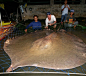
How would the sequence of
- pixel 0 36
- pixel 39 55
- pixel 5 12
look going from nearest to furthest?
pixel 39 55
pixel 0 36
pixel 5 12

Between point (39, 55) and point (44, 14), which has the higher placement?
point (44, 14)

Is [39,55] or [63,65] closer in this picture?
[63,65]

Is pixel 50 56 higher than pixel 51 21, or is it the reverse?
pixel 51 21

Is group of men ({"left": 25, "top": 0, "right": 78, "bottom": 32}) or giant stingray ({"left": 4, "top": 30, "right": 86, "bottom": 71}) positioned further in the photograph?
group of men ({"left": 25, "top": 0, "right": 78, "bottom": 32})

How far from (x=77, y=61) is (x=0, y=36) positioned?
3683 mm

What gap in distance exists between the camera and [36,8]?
10914 mm

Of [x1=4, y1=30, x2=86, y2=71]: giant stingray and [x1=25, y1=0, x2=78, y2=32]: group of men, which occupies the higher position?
[x1=25, y1=0, x2=78, y2=32]: group of men

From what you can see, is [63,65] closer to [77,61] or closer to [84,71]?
[77,61]

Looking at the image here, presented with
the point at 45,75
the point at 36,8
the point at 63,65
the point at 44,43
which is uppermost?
the point at 36,8

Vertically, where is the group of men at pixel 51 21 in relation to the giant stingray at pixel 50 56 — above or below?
above

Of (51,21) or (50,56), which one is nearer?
(50,56)

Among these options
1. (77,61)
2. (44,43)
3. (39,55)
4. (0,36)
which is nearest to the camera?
(77,61)

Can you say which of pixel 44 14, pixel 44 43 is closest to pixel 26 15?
pixel 44 14

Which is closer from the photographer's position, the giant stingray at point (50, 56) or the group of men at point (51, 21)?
the giant stingray at point (50, 56)
